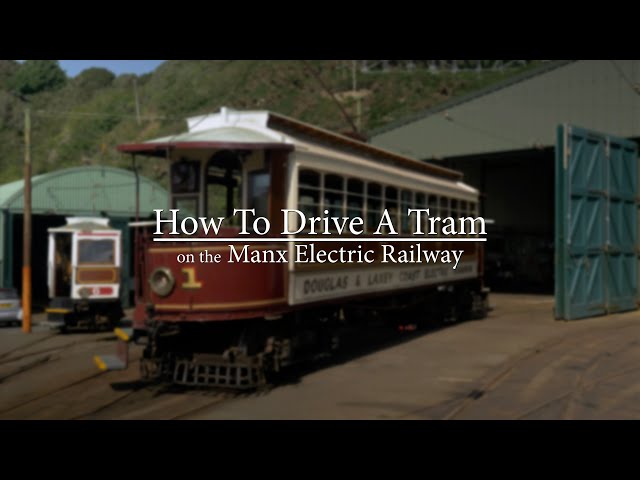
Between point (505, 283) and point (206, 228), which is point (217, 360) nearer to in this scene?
point (206, 228)

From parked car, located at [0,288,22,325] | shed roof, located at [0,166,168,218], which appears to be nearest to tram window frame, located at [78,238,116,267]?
parked car, located at [0,288,22,325]

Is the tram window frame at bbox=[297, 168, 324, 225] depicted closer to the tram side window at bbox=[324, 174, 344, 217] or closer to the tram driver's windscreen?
the tram side window at bbox=[324, 174, 344, 217]

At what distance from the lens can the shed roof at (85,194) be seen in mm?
22422

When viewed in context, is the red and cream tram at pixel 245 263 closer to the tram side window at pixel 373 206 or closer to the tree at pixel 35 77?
the tram side window at pixel 373 206

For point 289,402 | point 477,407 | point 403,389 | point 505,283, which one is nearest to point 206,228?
point 289,402

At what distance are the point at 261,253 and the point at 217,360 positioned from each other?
1.47 metres

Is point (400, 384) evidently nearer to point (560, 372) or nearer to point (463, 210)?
point (560, 372)

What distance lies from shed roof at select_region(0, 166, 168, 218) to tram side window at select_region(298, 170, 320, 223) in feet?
48.9

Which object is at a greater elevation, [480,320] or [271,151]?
[271,151]

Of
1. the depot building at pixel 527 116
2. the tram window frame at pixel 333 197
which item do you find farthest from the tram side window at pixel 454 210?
the tram window frame at pixel 333 197

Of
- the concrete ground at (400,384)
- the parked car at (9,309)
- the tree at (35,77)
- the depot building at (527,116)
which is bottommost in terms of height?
the concrete ground at (400,384)

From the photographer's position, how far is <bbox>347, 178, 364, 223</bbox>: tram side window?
10.8 m

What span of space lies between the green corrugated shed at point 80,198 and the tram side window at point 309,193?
13785 millimetres

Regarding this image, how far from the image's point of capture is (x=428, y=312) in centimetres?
1480
